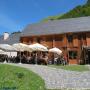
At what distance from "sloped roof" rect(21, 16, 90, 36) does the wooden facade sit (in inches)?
32.5

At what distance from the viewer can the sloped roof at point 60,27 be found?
5546 cm

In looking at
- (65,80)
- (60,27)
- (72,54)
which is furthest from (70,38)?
(65,80)

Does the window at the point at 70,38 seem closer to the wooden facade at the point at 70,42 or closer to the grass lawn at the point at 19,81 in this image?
the wooden facade at the point at 70,42

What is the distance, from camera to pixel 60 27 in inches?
2311

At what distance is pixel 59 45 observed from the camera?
56.4 meters

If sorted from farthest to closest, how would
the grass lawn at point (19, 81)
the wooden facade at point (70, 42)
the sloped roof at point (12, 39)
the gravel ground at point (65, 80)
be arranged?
the sloped roof at point (12, 39)
the wooden facade at point (70, 42)
the gravel ground at point (65, 80)
the grass lawn at point (19, 81)

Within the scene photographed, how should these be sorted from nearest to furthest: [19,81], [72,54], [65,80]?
[19,81] < [65,80] < [72,54]

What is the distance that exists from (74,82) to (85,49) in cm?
3059

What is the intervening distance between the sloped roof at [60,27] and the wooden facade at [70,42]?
32.5 inches

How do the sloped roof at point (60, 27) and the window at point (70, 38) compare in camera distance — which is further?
the sloped roof at point (60, 27)

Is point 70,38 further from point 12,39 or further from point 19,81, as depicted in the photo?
point 19,81

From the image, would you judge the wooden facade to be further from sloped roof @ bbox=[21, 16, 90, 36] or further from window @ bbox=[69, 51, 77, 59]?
sloped roof @ bbox=[21, 16, 90, 36]

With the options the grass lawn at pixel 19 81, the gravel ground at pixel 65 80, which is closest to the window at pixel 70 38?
the gravel ground at pixel 65 80

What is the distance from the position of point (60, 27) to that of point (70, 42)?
4.91 meters
